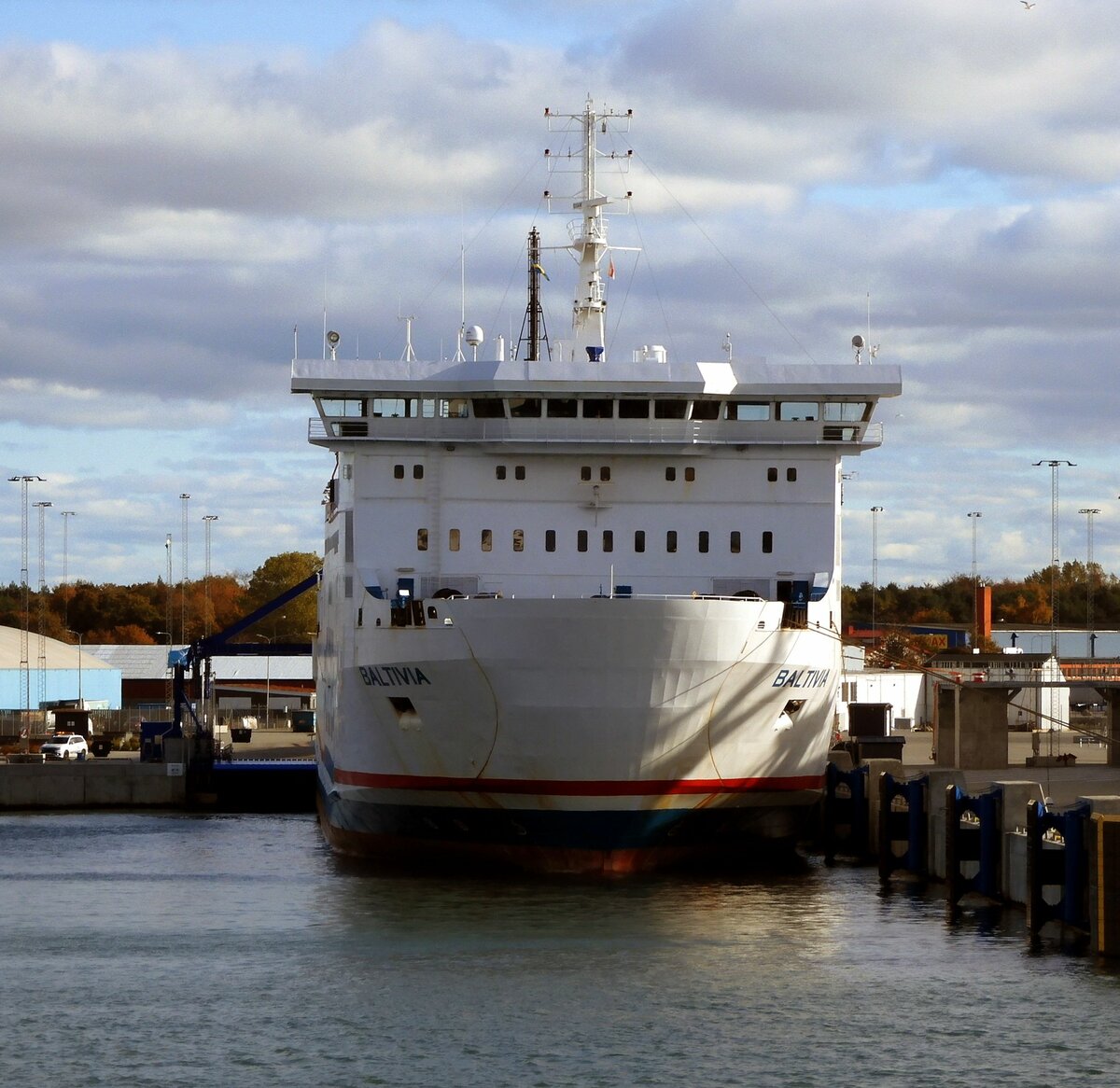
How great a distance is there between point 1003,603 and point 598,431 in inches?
4912

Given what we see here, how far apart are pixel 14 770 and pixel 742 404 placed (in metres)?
28.6

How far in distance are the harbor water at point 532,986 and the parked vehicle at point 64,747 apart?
3008 centimetres

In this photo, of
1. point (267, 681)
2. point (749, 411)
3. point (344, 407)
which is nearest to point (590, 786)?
point (749, 411)

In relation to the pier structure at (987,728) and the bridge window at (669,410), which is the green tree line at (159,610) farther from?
the bridge window at (669,410)

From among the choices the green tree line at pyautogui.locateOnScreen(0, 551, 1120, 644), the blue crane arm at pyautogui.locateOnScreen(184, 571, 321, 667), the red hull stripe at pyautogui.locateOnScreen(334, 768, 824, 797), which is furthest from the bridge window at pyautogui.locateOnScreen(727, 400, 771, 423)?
the green tree line at pyautogui.locateOnScreen(0, 551, 1120, 644)

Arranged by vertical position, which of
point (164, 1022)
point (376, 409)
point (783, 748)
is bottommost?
point (164, 1022)

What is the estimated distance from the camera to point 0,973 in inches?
1035

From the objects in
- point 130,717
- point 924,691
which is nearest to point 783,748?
point 924,691

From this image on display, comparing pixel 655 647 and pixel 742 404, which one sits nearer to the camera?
pixel 655 647

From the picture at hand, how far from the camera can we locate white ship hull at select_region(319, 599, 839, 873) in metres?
30.8

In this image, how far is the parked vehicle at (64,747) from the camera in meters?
64.7

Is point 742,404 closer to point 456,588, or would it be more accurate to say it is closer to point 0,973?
point 456,588

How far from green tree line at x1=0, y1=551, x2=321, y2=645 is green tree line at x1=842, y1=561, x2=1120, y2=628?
41871 mm

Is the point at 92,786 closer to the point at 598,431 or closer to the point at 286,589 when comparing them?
the point at 598,431
